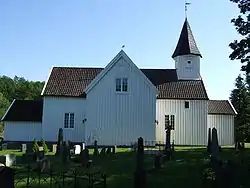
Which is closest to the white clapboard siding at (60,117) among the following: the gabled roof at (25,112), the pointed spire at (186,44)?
the gabled roof at (25,112)

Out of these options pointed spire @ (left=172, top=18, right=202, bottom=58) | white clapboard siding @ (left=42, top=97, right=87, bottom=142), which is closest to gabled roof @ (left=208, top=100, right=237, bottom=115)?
pointed spire @ (left=172, top=18, right=202, bottom=58)

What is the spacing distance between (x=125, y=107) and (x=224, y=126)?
38.9 feet

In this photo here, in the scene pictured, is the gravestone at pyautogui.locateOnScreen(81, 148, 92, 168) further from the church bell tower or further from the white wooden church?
the church bell tower

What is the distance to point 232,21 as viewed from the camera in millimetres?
23969

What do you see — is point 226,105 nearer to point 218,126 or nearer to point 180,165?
point 218,126

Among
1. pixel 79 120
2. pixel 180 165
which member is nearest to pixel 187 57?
pixel 79 120

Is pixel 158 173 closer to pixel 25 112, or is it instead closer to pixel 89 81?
pixel 89 81

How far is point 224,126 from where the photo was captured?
39.9 m

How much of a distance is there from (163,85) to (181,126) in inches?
192

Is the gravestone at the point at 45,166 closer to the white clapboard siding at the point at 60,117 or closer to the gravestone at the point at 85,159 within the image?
the gravestone at the point at 85,159

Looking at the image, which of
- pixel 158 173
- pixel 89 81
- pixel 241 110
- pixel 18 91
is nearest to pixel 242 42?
pixel 158 173

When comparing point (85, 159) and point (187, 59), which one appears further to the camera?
point (187, 59)

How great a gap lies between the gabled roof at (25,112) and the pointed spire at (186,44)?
54.4ft

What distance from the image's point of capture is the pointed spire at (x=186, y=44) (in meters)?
40.9
